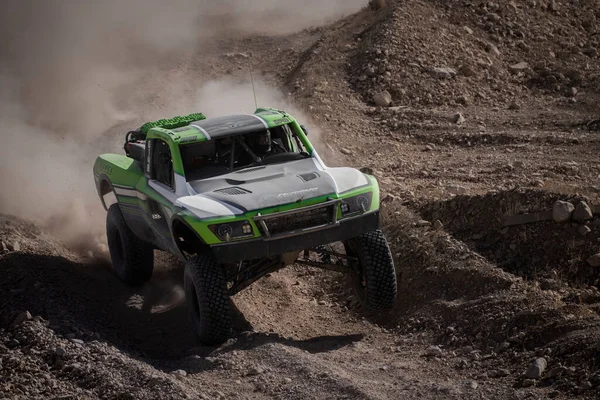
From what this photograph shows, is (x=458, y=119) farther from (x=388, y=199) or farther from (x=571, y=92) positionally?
(x=388, y=199)

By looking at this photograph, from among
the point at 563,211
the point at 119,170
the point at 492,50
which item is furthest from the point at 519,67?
the point at 119,170

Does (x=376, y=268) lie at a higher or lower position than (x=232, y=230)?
lower

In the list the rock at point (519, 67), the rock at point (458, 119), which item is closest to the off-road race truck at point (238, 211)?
the rock at point (458, 119)

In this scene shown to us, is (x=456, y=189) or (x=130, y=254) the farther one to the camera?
(x=456, y=189)

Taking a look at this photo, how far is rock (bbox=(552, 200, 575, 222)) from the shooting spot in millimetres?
11312

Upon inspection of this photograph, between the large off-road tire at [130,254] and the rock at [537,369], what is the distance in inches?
197

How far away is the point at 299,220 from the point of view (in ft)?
33.2

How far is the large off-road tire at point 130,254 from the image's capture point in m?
12.2

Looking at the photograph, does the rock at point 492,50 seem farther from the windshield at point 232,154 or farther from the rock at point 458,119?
the windshield at point 232,154

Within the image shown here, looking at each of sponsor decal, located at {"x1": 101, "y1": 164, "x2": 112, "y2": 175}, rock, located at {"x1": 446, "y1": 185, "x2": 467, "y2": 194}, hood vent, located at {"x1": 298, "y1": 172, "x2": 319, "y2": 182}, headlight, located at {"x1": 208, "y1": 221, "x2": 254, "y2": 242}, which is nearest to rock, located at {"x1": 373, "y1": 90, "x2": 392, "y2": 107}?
rock, located at {"x1": 446, "y1": 185, "x2": 467, "y2": 194}

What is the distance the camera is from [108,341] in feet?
34.2

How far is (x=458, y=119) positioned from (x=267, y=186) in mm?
8005

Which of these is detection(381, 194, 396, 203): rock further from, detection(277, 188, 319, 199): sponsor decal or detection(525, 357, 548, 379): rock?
detection(525, 357, 548, 379): rock

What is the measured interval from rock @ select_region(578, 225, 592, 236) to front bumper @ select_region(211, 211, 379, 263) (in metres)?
2.38
